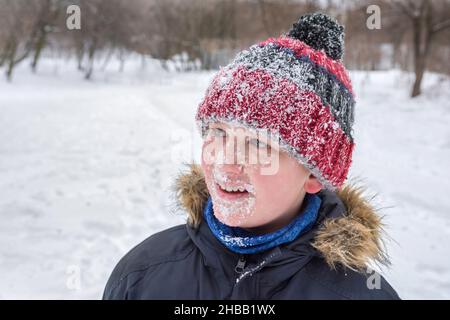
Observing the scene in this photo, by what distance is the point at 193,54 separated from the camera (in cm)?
2469

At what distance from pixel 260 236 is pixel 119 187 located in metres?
3.68

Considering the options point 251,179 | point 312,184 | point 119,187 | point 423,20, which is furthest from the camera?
point 423,20

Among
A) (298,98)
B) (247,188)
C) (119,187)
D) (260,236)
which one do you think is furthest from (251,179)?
(119,187)

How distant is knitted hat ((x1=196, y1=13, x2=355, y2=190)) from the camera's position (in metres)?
1.19

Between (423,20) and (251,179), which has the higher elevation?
(423,20)

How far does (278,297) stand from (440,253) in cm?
278

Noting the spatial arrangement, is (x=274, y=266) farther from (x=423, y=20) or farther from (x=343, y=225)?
(x=423, y=20)

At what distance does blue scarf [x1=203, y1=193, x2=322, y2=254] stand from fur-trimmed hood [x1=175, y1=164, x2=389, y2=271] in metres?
0.04

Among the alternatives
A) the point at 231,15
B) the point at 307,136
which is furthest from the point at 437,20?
the point at 231,15

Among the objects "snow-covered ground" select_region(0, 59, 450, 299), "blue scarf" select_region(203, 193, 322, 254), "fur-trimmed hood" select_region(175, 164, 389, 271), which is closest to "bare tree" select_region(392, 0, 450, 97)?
"snow-covered ground" select_region(0, 59, 450, 299)

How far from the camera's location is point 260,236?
116 centimetres

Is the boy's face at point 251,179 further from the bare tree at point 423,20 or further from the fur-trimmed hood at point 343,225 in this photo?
the bare tree at point 423,20

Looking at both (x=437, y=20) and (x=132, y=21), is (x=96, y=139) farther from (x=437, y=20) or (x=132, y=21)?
(x=132, y=21)

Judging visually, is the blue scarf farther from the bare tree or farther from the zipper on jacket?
the bare tree
